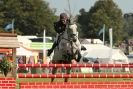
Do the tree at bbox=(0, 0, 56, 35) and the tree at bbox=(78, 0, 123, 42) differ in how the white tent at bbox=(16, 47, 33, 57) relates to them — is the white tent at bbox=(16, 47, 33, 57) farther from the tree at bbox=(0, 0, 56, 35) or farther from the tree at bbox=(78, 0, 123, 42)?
the tree at bbox=(78, 0, 123, 42)

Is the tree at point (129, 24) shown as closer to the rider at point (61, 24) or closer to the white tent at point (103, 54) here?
the white tent at point (103, 54)

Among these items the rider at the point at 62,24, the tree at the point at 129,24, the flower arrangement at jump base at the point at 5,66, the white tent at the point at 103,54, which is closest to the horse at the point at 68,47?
the rider at the point at 62,24

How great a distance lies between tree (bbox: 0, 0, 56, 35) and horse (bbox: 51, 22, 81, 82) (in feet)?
312

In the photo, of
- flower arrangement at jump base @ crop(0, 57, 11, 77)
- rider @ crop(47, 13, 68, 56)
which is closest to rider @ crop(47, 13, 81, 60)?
rider @ crop(47, 13, 68, 56)

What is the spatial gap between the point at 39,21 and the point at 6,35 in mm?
99661

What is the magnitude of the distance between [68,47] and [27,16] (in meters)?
98.6

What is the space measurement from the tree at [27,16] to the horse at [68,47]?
95199 mm

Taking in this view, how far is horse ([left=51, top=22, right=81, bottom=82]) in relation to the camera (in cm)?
1288

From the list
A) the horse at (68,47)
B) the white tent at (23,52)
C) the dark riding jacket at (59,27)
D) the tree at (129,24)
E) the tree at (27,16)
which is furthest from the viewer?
the tree at (129,24)

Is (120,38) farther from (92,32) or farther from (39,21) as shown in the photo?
(39,21)

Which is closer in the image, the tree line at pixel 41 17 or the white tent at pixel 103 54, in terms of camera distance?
the white tent at pixel 103 54

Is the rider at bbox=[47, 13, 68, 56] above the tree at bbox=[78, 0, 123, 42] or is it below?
below

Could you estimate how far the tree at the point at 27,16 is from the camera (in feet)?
364

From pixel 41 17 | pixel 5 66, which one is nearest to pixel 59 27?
pixel 5 66
